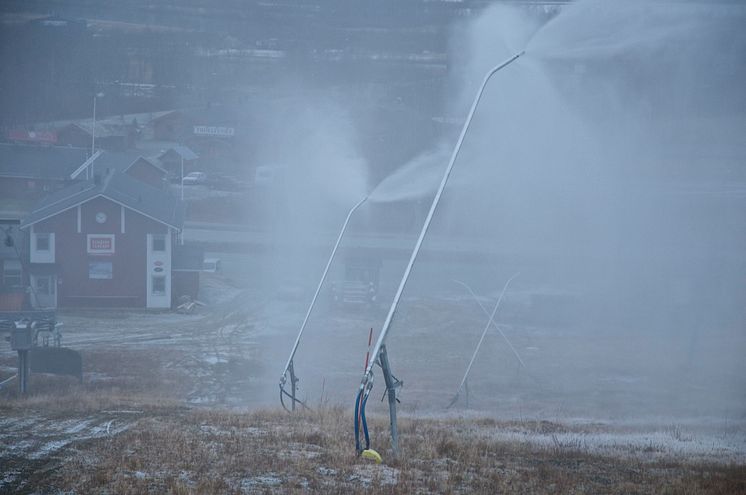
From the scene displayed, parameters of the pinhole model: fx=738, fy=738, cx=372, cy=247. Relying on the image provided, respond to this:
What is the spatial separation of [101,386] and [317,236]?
26776 millimetres

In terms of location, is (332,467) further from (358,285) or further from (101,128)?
(101,128)

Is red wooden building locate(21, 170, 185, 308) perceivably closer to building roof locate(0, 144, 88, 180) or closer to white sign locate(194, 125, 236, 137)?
building roof locate(0, 144, 88, 180)

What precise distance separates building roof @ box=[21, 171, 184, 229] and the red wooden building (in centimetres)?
5

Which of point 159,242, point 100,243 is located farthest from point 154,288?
point 100,243

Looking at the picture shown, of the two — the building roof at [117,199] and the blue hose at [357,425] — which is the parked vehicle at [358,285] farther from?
the blue hose at [357,425]

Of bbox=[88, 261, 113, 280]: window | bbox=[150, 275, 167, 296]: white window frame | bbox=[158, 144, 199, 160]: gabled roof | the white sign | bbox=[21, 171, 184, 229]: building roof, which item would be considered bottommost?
bbox=[150, 275, 167, 296]: white window frame

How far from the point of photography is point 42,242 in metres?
30.6

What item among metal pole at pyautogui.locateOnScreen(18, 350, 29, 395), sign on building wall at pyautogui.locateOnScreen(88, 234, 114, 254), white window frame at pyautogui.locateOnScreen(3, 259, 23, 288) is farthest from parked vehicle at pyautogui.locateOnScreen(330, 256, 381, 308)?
metal pole at pyautogui.locateOnScreen(18, 350, 29, 395)

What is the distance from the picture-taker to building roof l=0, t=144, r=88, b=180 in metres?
42.2

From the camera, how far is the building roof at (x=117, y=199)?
30859 millimetres

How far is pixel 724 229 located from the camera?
Answer: 43.1 metres

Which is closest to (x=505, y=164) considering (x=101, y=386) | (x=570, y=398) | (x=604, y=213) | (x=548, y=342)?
(x=604, y=213)

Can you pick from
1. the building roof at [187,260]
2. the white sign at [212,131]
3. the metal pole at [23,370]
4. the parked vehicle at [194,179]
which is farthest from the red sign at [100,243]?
the white sign at [212,131]

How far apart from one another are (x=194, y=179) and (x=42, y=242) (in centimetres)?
2134
